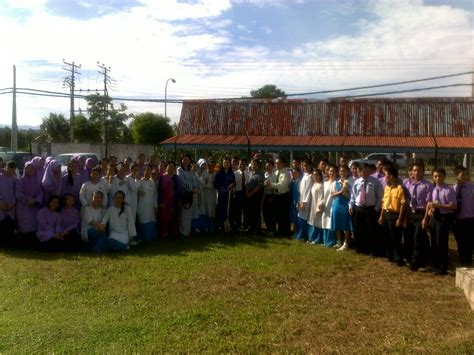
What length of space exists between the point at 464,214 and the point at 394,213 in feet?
3.36

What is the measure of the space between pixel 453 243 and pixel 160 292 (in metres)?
6.73

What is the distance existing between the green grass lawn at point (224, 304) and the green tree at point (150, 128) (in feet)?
95.4

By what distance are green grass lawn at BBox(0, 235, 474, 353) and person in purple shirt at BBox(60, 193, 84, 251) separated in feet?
1.68

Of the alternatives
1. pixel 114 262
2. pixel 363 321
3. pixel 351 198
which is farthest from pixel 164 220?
pixel 363 321

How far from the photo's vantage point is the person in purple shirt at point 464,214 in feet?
24.1

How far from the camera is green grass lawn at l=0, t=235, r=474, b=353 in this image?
4.61 meters

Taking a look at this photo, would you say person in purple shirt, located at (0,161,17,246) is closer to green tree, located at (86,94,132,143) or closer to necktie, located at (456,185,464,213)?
necktie, located at (456,185,464,213)

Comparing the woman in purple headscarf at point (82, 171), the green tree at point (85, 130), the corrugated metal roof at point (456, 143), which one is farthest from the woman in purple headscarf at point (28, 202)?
the green tree at point (85, 130)

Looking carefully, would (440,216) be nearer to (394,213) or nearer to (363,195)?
(394,213)

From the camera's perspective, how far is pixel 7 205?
910cm

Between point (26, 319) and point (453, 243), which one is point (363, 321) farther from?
point (453, 243)

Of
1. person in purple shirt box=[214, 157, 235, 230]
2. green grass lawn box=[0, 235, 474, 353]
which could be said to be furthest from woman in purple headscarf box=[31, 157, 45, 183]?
person in purple shirt box=[214, 157, 235, 230]

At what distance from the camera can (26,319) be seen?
5.16m

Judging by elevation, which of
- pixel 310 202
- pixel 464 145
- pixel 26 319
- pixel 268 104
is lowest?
pixel 26 319
